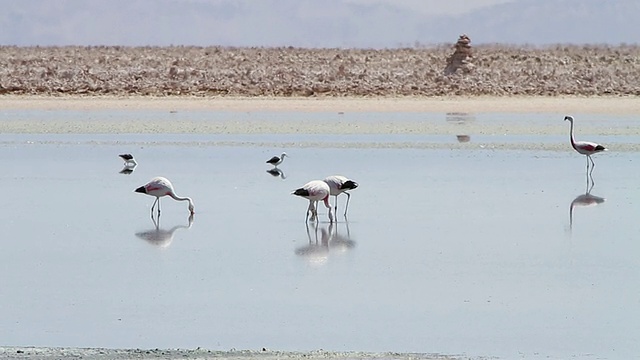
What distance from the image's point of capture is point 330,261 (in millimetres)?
10250

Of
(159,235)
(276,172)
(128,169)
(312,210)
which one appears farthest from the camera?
(128,169)

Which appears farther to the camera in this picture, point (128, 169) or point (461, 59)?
point (461, 59)

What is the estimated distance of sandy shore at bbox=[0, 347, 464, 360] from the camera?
695cm

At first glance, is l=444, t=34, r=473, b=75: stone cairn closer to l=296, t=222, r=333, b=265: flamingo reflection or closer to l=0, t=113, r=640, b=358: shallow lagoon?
l=0, t=113, r=640, b=358: shallow lagoon

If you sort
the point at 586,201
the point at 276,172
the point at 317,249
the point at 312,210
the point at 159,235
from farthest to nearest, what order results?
the point at 276,172 → the point at 586,201 → the point at 312,210 → the point at 159,235 → the point at 317,249

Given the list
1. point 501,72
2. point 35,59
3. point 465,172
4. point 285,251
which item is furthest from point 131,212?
point 35,59

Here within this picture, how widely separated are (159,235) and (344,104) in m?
19.7

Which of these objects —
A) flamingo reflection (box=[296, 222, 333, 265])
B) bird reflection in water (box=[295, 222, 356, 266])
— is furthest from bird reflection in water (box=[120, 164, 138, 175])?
flamingo reflection (box=[296, 222, 333, 265])

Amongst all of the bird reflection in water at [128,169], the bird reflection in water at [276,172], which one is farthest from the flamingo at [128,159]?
the bird reflection in water at [276,172]

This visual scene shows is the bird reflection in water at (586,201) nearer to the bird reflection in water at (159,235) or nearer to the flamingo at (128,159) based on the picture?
the bird reflection in water at (159,235)

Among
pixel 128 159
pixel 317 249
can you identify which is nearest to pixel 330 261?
pixel 317 249

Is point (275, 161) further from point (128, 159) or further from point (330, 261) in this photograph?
point (330, 261)

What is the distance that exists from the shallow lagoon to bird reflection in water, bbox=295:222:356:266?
0.09 feet

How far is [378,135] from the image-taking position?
2302 centimetres
